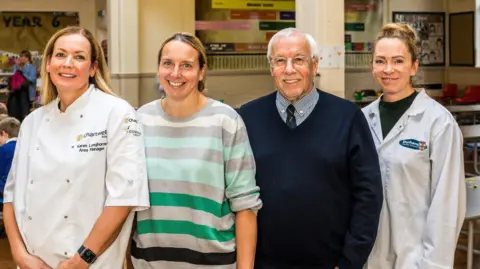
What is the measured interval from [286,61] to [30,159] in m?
1.12

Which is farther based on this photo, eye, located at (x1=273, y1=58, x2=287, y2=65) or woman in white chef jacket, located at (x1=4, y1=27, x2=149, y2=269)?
eye, located at (x1=273, y1=58, x2=287, y2=65)

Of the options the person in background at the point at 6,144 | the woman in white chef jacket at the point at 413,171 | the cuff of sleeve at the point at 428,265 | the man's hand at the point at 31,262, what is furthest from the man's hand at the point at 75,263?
the person in background at the point at 6,144

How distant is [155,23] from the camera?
36.4 ft

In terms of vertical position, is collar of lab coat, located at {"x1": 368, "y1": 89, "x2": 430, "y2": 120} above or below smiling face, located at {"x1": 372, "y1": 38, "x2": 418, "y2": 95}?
below

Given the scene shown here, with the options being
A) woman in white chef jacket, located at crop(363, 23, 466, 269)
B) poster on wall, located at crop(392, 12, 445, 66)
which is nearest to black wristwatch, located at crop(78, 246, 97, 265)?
woman in white chef jacket, located at crop(363, 23, 466, 269)

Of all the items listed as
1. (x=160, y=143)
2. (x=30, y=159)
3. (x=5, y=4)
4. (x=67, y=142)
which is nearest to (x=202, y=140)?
(x=160, y=143)

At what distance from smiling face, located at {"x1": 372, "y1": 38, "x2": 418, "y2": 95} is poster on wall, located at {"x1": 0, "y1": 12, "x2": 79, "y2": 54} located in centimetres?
1253

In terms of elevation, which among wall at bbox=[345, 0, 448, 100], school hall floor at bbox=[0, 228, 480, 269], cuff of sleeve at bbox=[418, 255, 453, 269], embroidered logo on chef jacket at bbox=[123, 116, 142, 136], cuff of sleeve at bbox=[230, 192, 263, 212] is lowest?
school hall floor at bbox=[0, 228, 480, 269]

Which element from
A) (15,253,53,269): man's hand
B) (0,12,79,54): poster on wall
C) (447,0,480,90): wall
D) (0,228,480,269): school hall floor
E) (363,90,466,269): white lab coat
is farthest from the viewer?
(0,12,79,54): poster on wall

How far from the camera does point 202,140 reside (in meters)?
2.45

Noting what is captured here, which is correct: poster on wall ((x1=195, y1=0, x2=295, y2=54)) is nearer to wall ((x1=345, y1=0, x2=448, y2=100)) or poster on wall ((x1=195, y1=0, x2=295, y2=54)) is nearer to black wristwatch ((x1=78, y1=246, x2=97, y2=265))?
wall ((x1=345, y1=0, x2=448, y2=100))

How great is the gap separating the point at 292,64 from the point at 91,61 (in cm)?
82

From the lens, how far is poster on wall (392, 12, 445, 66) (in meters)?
12.9

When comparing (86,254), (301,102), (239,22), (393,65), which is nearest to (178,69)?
(301,102)
